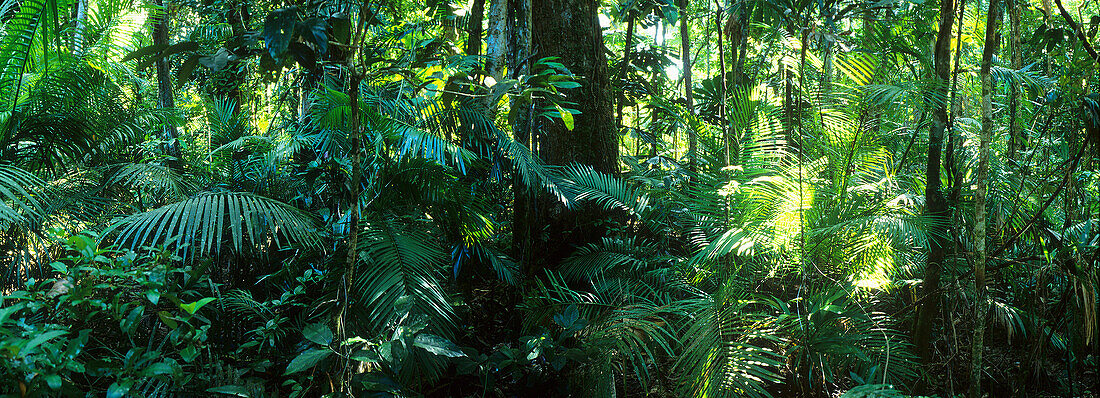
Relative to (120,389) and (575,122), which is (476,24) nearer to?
(575,122)

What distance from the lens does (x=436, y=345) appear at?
1996mm

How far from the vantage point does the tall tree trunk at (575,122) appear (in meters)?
3.41

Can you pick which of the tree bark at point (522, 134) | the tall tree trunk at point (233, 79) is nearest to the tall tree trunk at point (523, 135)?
the tree bark at point (522, 134)

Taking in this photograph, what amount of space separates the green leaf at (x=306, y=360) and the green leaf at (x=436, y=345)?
0.94 ft

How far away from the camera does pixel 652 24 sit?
4.69m

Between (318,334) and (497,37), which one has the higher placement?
(497,37)

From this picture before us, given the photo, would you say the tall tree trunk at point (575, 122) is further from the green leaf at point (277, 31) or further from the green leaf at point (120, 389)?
the green leaf at point (120, 389)

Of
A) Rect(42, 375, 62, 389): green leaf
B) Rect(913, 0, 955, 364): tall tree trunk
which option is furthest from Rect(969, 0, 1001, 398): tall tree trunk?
Rect(42, 375, 62, 389): green leaf

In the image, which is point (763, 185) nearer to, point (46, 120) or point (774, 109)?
point (774, 109)

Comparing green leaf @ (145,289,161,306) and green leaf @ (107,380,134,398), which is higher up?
green leaf @ (145,289,161,306)

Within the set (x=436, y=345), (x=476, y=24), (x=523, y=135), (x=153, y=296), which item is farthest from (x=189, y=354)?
(x=476, y=24)

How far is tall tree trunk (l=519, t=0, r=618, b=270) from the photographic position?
3.41m

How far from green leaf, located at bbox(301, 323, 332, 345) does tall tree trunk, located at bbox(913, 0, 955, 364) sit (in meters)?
2.24

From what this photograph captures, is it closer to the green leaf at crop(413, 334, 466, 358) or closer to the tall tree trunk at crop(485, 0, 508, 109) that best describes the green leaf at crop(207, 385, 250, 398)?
the green leaf at crop(413, 334, 466, 358)
